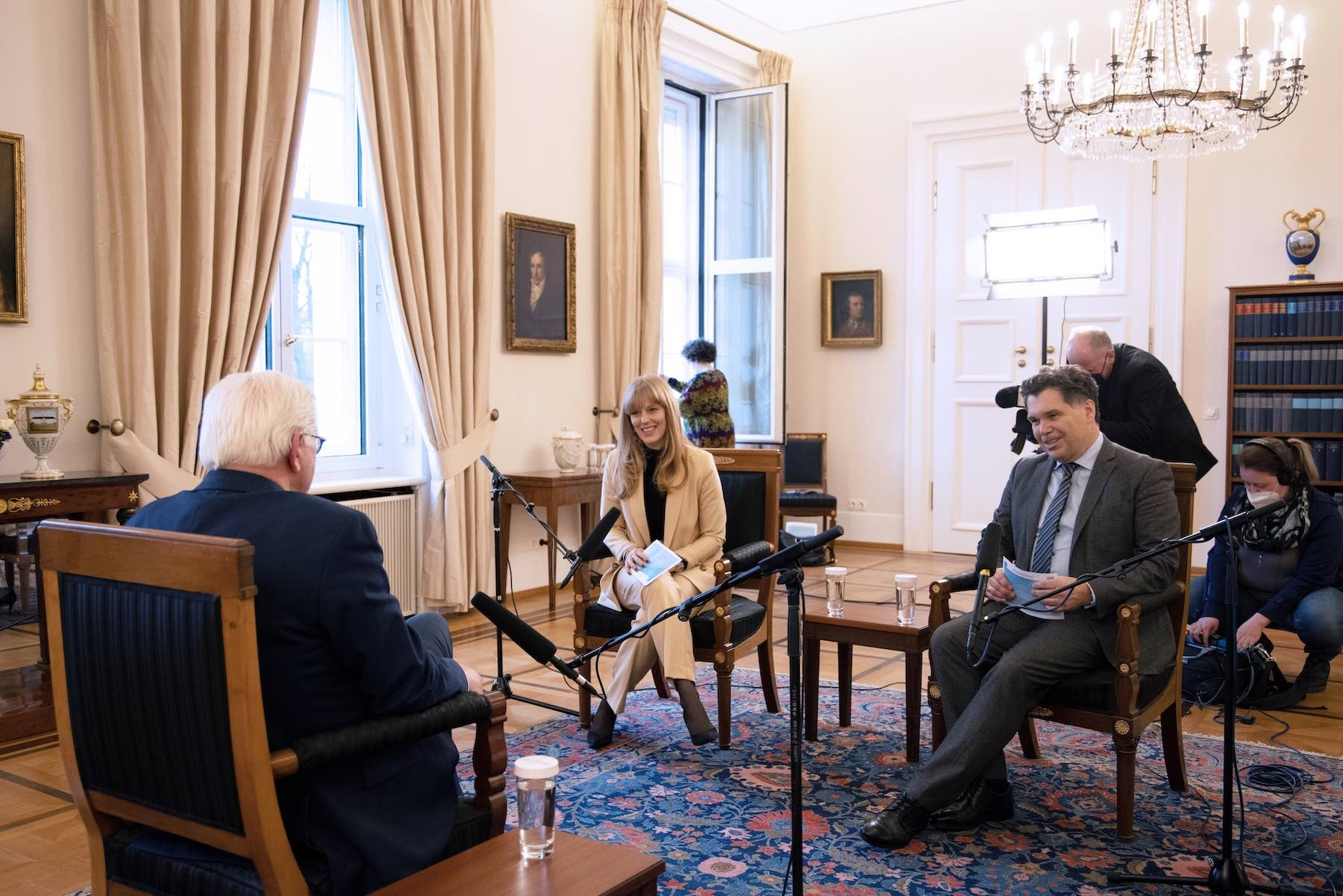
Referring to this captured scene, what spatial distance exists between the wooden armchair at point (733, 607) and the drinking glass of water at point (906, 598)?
0.47 m

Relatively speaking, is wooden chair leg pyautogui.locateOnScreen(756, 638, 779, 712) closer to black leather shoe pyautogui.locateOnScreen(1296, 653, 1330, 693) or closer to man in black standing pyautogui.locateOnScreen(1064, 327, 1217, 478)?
man in black standing pyautogui.locateOnScreen(1064, 327, 1217, 478)

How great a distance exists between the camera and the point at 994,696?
2.98 meters

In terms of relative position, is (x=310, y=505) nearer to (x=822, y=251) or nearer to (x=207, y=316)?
(x=207, y=316)

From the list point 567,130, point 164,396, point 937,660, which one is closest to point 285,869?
point 937,660

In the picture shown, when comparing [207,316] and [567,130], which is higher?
[567,130]

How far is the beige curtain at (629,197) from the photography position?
273 inches

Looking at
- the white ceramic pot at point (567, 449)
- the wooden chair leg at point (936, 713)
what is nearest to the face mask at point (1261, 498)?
the wooden chair leg at point (936, 713)

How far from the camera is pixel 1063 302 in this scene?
750cm

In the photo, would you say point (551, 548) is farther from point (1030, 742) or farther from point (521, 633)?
point (521, 633)

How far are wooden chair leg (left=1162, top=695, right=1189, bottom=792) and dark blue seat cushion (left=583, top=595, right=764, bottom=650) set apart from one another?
134 centimetres

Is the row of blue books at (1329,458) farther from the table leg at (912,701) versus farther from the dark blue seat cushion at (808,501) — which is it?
the table leg at (912,701)

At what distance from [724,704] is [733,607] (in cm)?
38

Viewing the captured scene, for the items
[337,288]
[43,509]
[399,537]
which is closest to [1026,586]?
[43,509]

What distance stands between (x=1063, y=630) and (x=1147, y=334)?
4.83m
